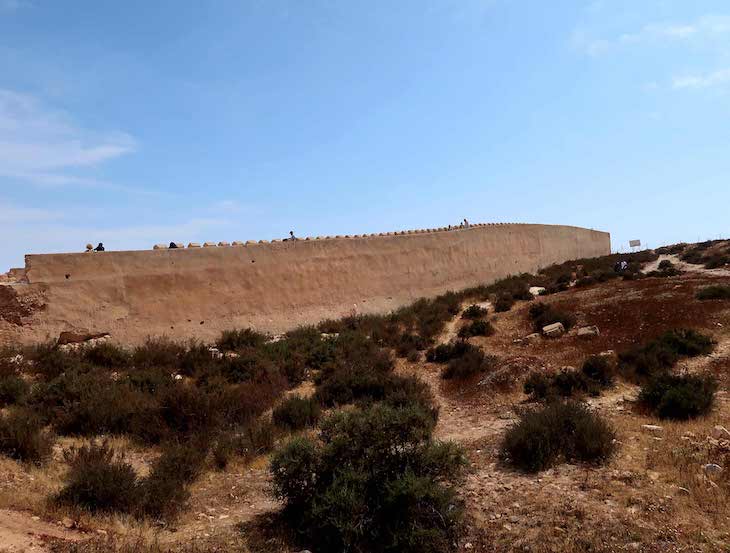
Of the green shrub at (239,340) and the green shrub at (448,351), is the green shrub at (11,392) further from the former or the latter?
the green shrub at (448,351)

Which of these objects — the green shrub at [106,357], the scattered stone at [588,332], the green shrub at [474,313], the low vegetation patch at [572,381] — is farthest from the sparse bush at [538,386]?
the green shrub at [106,357]

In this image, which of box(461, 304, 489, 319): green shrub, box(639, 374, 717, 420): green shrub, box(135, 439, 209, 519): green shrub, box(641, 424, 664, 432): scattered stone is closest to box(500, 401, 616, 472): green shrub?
box(641, 424, 664, 432): scattered stone

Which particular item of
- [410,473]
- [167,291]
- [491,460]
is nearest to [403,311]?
[167,291]

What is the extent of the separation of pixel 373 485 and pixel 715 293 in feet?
46.4

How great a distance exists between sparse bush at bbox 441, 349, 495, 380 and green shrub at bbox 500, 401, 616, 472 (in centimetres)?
495

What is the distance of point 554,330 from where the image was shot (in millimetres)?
14766

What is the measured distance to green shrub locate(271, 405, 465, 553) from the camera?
5.45m

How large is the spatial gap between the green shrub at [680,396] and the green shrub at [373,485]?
4.15 meters

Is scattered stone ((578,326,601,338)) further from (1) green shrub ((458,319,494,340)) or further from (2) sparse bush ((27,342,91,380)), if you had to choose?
(2) sparse bush ((27,342,91,380))

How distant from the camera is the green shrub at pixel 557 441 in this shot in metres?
6.89

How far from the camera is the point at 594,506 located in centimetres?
566

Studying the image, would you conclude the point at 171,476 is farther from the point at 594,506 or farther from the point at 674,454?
the point at 674,454

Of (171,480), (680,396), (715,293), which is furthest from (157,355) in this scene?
(715,293)

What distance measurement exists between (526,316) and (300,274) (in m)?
7.80
